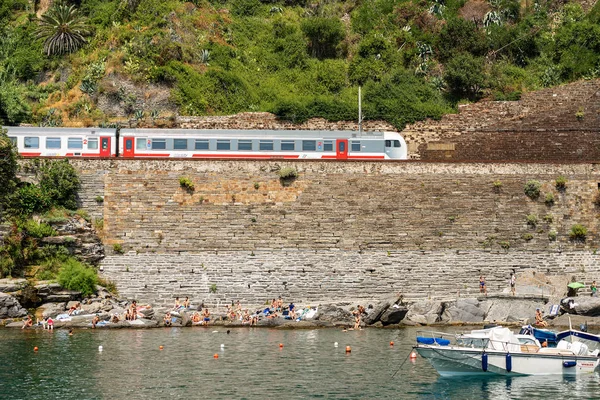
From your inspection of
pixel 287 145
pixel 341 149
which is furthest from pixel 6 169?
pixel 341 149

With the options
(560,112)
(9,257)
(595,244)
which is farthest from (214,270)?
(560,112)

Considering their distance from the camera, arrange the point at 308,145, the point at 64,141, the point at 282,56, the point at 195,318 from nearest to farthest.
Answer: the point at 195,318, the point at 64,141, the point at 308,145, the point at 282,56

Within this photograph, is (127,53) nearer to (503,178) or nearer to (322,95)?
(322,95)

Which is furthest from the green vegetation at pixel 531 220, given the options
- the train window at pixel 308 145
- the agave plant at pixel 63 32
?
the agave plant at pixel 63 32

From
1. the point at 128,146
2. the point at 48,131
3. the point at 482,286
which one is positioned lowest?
the point at 482,286

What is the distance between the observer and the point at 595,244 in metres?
52.8

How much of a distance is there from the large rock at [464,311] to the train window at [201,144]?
16.2 metres

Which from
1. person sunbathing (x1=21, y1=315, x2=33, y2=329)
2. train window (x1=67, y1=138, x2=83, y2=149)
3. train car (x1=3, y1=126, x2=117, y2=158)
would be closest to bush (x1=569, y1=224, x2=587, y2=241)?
train car (x1=3, y1=126, x2=117, y2=158)

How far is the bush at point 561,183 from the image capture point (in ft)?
177

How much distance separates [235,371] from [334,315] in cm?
1176

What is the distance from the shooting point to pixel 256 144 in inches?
2226

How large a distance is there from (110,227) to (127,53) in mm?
18396

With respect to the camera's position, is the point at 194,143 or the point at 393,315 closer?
the point at 393,315

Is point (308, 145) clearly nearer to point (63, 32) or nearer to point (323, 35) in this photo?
point (323, 35)
